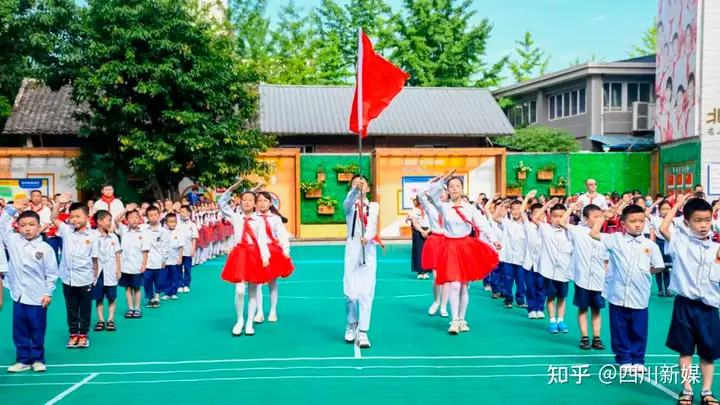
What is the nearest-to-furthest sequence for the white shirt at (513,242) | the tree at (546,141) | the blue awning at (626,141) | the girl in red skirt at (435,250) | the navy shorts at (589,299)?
the navy shorts at (589,299) < the girl in red skirt at (435,250) < the white shirt at (513,242) < the blue awning at (626,141) < the tree at (546,141)

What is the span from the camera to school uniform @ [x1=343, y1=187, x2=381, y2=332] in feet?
27.8

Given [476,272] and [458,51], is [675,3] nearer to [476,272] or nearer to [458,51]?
[458,51]

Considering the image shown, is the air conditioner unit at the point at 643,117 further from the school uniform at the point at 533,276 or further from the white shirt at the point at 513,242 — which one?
the school uniform at the point at 533,276

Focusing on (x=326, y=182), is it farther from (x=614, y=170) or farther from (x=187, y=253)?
(x=187, y=253)

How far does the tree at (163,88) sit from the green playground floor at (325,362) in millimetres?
10979

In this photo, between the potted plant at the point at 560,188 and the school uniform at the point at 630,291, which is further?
the potted plant at the point at 560,188

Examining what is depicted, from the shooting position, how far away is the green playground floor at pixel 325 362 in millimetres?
6438

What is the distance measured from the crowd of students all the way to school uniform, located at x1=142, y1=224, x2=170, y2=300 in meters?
4.12

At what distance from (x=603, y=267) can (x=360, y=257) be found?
2.62 meters

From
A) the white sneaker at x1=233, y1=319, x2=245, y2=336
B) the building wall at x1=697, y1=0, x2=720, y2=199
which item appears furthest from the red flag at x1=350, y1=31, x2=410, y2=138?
the building wall at x1=697, y1=0, x2=720, y2=199

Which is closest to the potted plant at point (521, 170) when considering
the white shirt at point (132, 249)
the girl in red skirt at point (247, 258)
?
the white shirt at point (132, 249)

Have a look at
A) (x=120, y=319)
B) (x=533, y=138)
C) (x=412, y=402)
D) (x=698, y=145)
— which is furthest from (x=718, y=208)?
(x=533, y=138)

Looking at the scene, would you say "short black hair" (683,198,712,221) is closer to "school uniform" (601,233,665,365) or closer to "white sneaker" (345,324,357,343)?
"school uniform" (601,233,665,365)

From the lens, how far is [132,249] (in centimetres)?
1055
